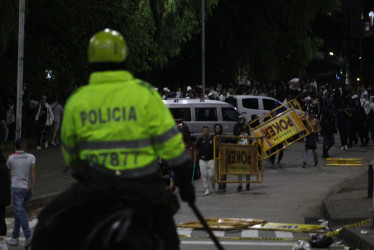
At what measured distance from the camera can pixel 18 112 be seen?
19.2 metres

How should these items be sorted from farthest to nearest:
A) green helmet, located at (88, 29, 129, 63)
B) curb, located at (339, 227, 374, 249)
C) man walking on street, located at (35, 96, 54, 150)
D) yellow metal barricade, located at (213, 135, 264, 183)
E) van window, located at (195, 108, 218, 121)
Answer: man walking on street, located at (35, 96, 54, 150) < van window, located at (195, 108, 218, 121) < yellow metal barricade, located at (213, 135, 264, 183) < curb, located at (339, 227, 374, 249) < green helmet, located at (88, 29, 129, 63)

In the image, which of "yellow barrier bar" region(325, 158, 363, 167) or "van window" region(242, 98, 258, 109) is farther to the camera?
"van window" region(242, 98, 258, 109)

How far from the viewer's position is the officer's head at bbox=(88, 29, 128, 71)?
575 cm

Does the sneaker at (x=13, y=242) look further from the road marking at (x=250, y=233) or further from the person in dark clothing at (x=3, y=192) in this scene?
the road marking at (x=250, y=233)

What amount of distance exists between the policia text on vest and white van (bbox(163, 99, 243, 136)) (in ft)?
81.2

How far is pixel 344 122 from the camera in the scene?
34.5 metres

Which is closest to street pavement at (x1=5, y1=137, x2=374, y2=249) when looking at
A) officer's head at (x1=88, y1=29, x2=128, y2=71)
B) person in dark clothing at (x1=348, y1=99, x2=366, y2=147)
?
person in dark clothing at (x1=348, y1=99, x2=366, y2=147)

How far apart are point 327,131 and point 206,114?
374 centimetres

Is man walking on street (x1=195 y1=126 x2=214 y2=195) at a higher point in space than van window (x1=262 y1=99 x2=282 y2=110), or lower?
lower

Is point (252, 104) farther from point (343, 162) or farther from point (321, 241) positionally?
point (321, 241)

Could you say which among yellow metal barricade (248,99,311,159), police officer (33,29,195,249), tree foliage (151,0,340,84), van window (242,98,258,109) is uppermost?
tree foliage (151,0,340,84)

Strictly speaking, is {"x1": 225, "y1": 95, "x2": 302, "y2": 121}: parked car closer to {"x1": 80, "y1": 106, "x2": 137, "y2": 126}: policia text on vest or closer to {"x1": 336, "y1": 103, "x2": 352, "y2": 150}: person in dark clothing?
{"x1": 336, "y1": 103, "x2": 352, "y2": 150}: person in dark clothing

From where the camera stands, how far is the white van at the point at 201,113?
30859 millimetres

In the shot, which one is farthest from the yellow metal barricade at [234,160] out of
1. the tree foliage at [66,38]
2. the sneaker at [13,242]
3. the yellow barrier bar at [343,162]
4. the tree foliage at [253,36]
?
the tree foliage at [253,36]
